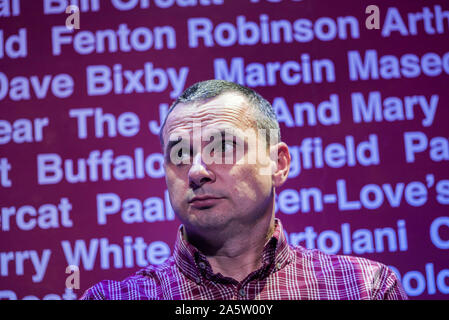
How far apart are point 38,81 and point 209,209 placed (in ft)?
4.16

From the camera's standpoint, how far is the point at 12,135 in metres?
2.31

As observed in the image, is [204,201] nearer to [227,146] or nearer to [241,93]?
[227,146]

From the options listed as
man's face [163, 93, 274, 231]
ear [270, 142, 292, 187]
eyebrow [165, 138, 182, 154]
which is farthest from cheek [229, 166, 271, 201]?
eyebrow [165, 138, 182, 154]

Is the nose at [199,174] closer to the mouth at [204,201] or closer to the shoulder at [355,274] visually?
the mouth at [204,201]

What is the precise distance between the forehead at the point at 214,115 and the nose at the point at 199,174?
0.40ft

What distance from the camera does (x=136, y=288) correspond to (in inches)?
64.6

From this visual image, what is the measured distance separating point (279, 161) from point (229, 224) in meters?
0.32

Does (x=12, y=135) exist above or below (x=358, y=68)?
below

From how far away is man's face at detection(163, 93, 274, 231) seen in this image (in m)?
1.54

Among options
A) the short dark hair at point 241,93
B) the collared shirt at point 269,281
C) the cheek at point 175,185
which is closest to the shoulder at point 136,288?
the collared shirt at point 269,281

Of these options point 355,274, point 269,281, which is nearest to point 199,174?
point 269,281

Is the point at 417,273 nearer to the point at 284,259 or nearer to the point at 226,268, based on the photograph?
the point at 284,259

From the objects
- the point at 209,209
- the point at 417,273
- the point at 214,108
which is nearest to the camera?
the point at 209,209

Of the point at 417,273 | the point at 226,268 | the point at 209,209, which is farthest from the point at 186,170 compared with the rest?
the point at 417,273
